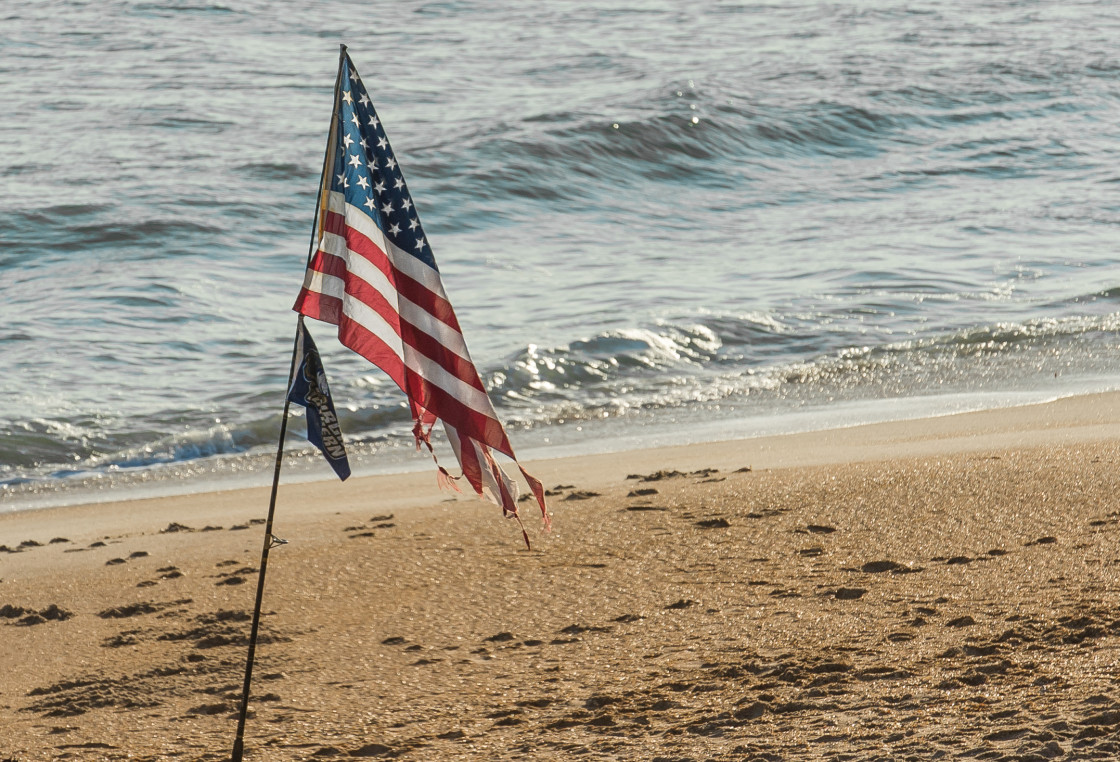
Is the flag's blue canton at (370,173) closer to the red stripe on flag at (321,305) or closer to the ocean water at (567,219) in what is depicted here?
the red stripe on flag at (321,305)

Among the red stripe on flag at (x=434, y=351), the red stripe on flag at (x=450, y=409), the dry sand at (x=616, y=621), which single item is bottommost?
the dry sand at (x=616, y=621)

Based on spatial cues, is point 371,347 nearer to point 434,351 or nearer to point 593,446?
point 434,351

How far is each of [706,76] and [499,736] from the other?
26.3m

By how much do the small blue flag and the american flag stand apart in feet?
0.44

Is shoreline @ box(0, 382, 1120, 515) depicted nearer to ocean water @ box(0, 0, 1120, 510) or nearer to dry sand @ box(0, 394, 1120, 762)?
ocean water @ box(0, 0, 1120, 510)

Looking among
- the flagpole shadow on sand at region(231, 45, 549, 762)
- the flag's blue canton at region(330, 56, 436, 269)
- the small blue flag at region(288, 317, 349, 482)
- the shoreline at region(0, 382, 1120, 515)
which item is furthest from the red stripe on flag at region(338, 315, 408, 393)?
the shoreline at region(0, 382, 1120, 515)

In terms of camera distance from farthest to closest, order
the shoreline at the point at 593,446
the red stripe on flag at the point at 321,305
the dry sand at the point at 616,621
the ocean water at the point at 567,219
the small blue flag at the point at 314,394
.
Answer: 1. the ocean water at the point at 567,219
2. the shoreline at the point at 593,446
3. the dry sand at the point at 616,621
4. the red stripe on flag at the point at 321,305
5. the small blue flag at the point at 314,394

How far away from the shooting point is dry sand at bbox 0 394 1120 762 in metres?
4.00

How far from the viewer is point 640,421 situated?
1027 cm

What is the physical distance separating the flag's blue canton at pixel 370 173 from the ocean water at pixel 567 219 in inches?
207

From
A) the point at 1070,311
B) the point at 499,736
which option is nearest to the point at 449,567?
the point at 499,736

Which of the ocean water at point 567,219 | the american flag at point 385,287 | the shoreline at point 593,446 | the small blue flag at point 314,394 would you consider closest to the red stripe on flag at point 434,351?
the american flag at point 385,287

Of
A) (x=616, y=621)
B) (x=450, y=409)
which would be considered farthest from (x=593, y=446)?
(x=450, y=409)

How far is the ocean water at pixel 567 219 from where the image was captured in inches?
419
